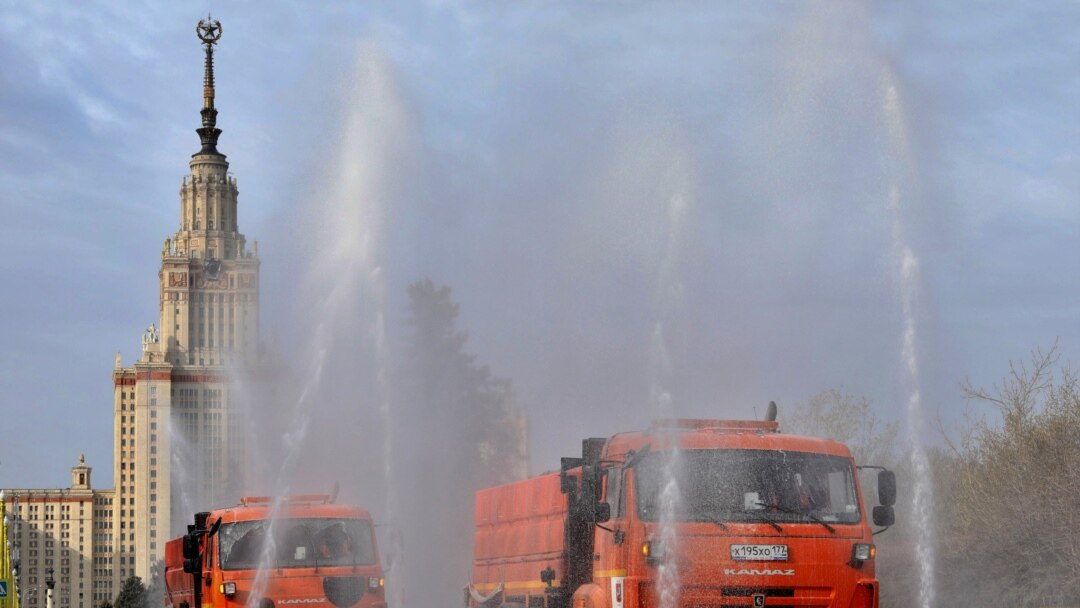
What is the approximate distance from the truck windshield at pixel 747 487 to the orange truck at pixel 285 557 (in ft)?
30.1

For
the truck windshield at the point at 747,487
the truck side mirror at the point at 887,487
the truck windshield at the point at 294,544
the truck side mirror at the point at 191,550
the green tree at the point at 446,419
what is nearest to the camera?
the truck windshield at the point at 747,487

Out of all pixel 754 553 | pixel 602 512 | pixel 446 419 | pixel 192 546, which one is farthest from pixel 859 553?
pixel 446 419

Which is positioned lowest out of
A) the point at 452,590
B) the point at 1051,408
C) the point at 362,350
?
the point at 452,590

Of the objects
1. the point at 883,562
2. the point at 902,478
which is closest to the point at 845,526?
the point at 883,562

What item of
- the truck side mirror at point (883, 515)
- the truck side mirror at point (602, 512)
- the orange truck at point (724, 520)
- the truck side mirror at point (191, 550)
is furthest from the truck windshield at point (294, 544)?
the truck side mirror at point (883, 515)

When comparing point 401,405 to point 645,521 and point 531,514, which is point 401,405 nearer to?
point 531,514

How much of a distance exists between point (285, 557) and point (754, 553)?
10.8 metres

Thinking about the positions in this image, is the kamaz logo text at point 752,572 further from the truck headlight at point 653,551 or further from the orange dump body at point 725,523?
the truck headlight at point 653,551

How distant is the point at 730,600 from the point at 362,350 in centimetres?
2600

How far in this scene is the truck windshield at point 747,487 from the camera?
2047cm

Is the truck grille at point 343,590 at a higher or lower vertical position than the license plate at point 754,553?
lower

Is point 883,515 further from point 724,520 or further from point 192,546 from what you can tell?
point 192,546

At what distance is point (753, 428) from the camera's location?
22375 mm

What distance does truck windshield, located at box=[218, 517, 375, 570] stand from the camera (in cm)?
2769
